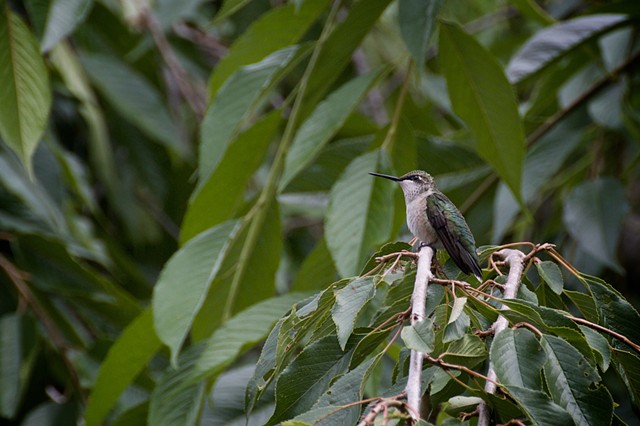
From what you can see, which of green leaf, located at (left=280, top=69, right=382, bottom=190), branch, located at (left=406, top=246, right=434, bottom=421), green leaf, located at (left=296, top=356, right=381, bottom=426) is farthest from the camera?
green leaf, located at (left=280, top=69, right=382, bottom=190)

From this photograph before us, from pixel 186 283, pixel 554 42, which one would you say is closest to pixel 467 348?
pixel 186 283

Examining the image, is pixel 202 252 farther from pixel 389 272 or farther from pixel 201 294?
pixel 389 272

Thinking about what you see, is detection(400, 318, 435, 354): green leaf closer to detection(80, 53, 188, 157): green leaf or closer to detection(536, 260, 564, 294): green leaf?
detection(536, 260, 564, 294): green leaf

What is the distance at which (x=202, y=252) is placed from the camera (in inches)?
109

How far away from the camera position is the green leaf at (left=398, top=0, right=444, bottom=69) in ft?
8.52

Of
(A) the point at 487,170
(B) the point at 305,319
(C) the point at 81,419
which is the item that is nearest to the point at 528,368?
(B) the point at 305,319

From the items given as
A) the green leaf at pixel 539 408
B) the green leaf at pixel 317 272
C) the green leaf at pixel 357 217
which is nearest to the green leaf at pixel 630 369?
the green leaf at pixel 539 408

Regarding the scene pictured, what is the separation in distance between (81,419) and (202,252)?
1.55 meters

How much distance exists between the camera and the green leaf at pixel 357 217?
2582 mm

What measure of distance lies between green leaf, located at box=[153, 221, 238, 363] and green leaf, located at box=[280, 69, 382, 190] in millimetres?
284

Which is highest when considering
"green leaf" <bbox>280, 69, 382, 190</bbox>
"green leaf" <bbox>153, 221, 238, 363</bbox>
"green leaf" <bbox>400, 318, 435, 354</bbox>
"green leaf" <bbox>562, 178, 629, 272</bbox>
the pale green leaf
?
"green leaf" <bbox>400, 318, 435, 354</bbox>

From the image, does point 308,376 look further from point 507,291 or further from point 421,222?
point 421,222

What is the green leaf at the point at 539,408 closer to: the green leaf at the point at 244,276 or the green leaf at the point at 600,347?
the green leaf at the point at 600,347

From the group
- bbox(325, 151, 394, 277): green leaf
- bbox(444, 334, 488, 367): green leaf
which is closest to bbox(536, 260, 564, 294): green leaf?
bbox(444, 334, 488, 367): green leaf
